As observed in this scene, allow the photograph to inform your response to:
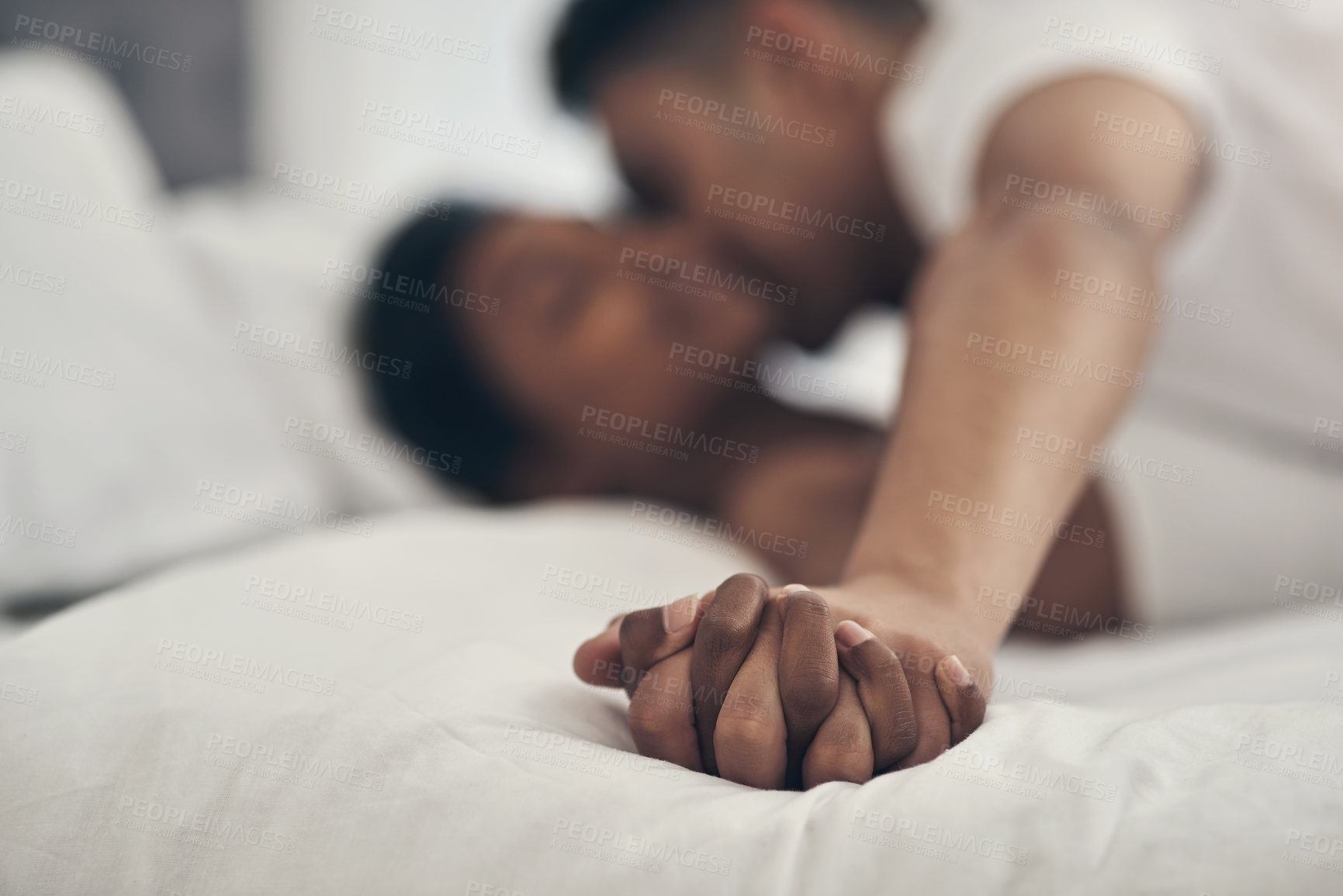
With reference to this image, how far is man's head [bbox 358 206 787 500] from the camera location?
1.18m

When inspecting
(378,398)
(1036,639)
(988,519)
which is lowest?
(378,398)

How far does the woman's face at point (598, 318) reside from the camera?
1.18m

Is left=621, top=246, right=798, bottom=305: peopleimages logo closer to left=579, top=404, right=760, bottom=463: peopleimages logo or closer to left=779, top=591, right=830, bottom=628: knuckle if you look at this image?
left=579, top=404, right=760, bottom=463: peopleimages logo

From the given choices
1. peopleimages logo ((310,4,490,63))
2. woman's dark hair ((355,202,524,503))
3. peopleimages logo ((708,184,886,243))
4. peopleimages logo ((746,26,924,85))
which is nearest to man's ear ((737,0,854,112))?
peopleimages logo ((746,26,924,85))

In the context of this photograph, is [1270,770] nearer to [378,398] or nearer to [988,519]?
[988,519]

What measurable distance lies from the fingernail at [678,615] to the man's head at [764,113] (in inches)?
31.2

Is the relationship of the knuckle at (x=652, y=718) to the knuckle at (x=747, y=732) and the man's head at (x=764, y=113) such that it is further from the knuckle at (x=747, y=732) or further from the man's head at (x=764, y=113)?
the man's head at (x=764, y=113)

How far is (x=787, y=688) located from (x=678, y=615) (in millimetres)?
67

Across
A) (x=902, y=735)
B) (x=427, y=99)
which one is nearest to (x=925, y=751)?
(x=902, y=735)

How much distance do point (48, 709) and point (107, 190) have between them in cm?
77

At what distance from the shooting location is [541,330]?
1178 mm

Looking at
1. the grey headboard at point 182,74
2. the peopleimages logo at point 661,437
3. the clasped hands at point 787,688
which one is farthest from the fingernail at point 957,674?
the grey headboard at point 182,74

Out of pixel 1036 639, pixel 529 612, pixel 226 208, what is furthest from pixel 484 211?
pixel 1036 639

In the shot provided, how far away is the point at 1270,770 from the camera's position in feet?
1.31
